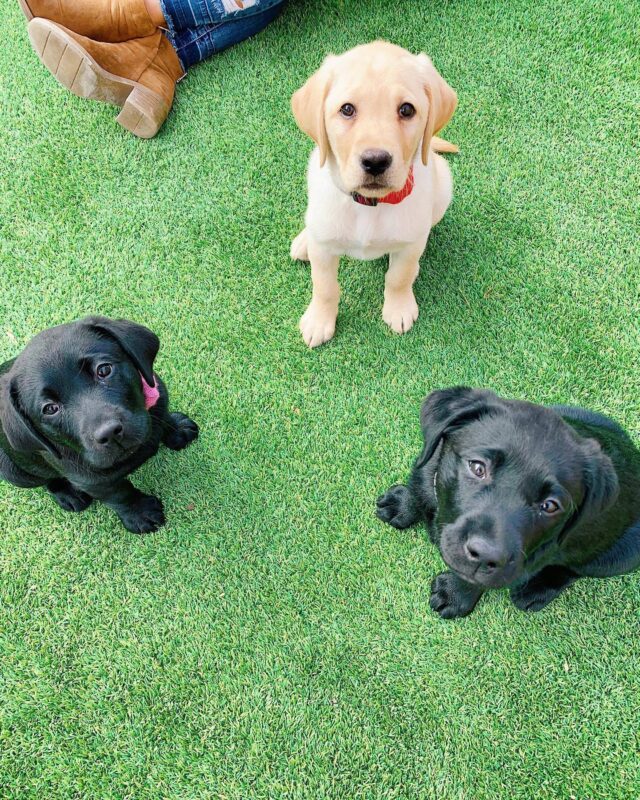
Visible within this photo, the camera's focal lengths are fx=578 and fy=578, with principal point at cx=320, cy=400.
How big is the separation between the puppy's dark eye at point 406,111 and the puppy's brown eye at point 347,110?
18 cm

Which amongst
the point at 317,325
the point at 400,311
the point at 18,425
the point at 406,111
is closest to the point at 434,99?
the point at 406,111

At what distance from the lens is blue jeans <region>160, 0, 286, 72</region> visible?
3791 mm

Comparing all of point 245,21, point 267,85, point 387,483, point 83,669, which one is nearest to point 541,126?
point 267,85

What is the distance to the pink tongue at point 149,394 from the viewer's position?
2.57m

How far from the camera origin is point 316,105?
2.35 m

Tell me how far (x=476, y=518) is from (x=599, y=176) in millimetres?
2796

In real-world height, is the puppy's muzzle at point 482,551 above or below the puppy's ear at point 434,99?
below

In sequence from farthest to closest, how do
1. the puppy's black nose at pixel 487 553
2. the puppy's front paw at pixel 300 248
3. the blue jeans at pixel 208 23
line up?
the blue jeans at pixel 208 23 → the puppy's front paw at pixel 300 248 → the puppy's black nose at pixel 487 553

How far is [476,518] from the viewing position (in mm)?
1944

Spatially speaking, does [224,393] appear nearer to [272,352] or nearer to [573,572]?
[272,352]

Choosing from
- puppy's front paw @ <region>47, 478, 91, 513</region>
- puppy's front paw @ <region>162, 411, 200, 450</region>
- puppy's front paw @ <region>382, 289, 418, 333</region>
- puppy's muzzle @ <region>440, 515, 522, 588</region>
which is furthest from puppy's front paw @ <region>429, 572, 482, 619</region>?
puppy's front paw @ <region>47, 478, 91, 513</region>

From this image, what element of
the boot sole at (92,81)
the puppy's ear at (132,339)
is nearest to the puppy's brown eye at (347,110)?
the puppy's ear at (132,339)

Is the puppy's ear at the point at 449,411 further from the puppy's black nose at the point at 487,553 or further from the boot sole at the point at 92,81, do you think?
the boot sole at the point at 92,81

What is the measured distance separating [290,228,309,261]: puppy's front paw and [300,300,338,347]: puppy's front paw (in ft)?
1.10
